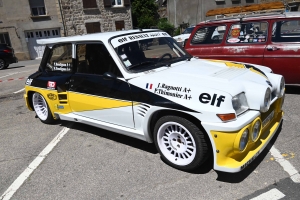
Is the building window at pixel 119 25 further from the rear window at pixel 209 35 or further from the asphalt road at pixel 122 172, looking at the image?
the asphalt road at pixel 122 172

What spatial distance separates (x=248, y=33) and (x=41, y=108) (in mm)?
4660

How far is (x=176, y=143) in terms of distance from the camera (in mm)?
3264

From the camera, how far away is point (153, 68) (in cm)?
371

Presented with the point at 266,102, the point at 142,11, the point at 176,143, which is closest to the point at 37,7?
the point at 142,11

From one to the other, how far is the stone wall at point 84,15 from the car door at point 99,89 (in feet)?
67.1

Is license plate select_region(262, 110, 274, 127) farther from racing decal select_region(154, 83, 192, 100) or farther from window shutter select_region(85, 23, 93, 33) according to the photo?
window shutter select_region(85, 23, 93, 33)

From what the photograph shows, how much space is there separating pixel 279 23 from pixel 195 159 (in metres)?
4.07

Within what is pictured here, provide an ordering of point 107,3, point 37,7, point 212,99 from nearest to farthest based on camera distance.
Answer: point 212,99 → point 37,7 → point 107,3

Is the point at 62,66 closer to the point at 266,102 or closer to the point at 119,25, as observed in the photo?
the point at 266,102

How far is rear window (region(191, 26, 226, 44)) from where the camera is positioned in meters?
6.32

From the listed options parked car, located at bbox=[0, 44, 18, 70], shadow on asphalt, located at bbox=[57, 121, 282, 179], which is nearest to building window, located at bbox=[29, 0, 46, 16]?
parked car, located at bbox=[0, 44, 18, 70]

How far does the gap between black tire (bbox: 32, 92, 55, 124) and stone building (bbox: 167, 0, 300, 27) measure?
933 inches

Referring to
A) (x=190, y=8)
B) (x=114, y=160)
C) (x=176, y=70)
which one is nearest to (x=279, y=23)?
(x=176, y=70)

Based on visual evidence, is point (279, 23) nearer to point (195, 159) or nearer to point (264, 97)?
point (264, 97)
